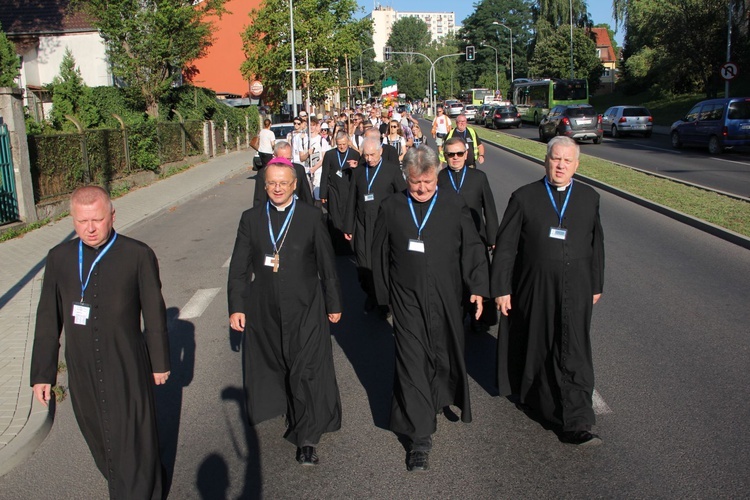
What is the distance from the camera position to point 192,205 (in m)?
18.1

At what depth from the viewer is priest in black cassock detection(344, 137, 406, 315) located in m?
7.80

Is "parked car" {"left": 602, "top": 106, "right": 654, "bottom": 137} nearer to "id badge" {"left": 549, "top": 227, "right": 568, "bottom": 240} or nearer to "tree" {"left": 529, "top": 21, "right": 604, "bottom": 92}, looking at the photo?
"tree" {"left": 529, "top": 21, "right": 604, "bottom": 92}

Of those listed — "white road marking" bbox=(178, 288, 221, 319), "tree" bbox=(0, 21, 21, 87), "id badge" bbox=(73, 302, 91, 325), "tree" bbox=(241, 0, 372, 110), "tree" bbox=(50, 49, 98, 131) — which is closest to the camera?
"id badge" bbox=(73, 302, 91, 325)

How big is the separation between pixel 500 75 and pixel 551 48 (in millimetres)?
36325

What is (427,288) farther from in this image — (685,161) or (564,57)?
(564,57)

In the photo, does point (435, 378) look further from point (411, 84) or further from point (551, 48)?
point (411, 84)

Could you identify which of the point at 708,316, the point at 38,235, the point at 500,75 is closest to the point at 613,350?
the point at 708,316

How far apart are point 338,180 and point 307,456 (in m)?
5.35

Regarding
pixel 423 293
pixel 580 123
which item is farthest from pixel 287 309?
pixel 580 123

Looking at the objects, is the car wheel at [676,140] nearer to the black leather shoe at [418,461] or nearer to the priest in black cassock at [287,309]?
the priest in black cassock at [287,309]

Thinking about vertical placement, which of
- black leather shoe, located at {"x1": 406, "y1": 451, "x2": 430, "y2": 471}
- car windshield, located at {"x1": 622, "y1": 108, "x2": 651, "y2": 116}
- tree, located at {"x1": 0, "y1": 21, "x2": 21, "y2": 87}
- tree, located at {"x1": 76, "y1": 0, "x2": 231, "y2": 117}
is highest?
tree, located at {"x1": 76, "y1": 0, "x2": 231, "y2": 117}

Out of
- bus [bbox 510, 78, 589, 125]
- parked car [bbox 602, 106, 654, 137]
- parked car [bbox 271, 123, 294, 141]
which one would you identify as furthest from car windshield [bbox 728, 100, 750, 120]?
bus [bbox 510, 78, 589, 125]

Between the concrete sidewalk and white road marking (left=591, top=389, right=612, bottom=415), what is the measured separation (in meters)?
3.80

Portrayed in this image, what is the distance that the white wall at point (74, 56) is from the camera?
32625mm
